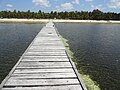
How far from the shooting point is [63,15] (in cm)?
15575

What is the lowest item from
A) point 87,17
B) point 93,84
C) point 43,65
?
point 87,17

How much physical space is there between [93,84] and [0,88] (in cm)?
779

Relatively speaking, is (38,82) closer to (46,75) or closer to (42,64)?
(46,75)

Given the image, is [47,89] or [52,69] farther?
[52,69]

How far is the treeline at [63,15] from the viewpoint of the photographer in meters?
151

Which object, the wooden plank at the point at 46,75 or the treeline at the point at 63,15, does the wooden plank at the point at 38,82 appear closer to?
the wooden plank at the point at 46,75

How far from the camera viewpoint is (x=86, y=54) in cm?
2991

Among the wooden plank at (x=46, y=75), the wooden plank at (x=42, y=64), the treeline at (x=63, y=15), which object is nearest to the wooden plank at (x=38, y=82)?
the wooden plank at (x=46, y=75)

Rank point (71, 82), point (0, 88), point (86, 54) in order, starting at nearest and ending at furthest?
point (0, 88) < point (71, 82) < point (86, 54)

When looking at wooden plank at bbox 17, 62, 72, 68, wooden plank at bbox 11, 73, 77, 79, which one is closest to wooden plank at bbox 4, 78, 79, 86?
wooden plank at bbox 11, 73, 77, 79

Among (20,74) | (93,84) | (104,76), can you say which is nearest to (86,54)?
(104,76)

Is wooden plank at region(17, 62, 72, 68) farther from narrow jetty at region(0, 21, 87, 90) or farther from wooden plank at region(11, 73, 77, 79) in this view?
wooden plank at region(11, 73, 77, 79)

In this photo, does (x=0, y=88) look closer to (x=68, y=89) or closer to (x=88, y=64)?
(x=68, y=89)

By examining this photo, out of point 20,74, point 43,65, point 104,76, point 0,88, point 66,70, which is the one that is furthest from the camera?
point 104,76
